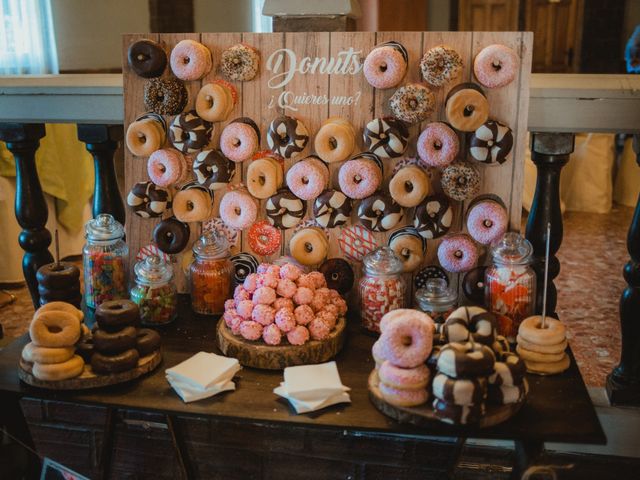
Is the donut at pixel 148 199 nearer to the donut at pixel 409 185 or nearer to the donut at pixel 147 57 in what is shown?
the donut at pixel 147 57

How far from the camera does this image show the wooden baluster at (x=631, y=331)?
6.08 ft

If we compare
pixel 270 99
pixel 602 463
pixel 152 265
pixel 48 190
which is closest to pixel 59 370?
pixel 152 265

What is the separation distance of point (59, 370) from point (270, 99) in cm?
81

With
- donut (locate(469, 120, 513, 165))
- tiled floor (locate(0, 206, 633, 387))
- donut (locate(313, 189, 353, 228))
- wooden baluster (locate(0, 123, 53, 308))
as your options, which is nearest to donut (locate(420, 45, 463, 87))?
donut (locate(469, 120, 513, 165))

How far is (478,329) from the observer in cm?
136

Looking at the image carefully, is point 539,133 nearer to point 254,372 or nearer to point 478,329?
point 478,329

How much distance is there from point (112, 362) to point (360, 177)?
702 mm

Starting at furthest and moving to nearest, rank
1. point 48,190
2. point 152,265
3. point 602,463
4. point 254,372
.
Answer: point 48,190, point 602,463, point 152,265, point 254,372

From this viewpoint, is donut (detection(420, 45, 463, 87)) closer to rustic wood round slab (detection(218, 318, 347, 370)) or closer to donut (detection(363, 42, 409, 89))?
donut (detection(363, 42, 409, 89))

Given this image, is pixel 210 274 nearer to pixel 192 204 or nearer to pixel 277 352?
pixel 192 204

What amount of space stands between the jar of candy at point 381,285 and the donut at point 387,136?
23cm

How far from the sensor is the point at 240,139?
1764 millimetres

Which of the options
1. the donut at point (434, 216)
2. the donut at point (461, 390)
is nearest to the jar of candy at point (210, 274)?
the donut at point (434, 216)

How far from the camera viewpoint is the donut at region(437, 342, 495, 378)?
126 cm
